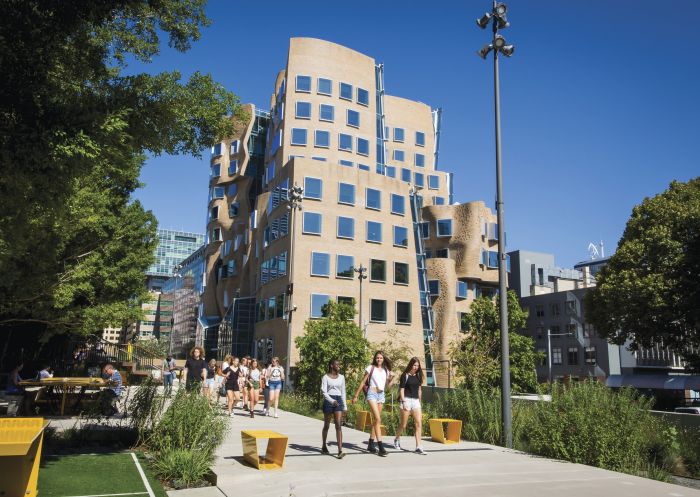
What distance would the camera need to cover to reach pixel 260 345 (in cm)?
4484

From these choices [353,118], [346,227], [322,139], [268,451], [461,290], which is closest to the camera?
[268,451]

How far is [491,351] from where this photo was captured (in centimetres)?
2967

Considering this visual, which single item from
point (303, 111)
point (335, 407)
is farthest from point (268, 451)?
point (303, 111)

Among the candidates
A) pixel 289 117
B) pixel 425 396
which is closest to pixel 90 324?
pixel 425 396

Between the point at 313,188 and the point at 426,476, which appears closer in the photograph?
the point at 426,476

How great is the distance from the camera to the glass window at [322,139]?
5122 cm

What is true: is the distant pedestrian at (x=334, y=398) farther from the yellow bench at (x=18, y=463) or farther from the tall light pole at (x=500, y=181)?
the yellow bench at (x=18, y=463)

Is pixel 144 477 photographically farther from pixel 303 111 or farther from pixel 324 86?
pixel 324 86

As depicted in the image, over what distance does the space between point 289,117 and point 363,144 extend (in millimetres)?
7313

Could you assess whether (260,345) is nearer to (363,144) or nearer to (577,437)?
(363,144)

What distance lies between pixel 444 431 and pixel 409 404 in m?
2.30

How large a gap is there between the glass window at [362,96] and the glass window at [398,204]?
40.5 feet

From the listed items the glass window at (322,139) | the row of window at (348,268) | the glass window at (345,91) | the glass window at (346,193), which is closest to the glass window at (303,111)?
the glass window at (322,139)

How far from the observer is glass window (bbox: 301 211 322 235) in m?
41.4
